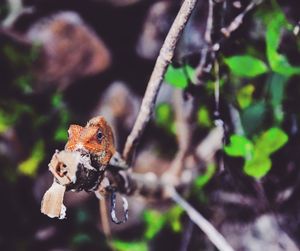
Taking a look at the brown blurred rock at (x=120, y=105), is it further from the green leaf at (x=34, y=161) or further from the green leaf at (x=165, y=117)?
the green leaf at (x=34, y=161)

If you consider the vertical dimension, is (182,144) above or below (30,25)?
below

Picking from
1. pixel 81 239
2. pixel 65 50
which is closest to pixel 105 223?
pixel 81 239

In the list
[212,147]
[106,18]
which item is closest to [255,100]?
[212,147]

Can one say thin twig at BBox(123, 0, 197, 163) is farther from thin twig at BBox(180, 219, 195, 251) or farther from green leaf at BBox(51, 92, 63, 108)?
green leaf at BBox(51, 92, 63, 108)

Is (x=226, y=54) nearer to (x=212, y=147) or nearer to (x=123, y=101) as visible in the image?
(x=212, y=147)

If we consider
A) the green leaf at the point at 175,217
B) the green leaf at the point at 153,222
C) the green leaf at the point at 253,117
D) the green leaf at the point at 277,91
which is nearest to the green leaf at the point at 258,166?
the green leaf at the point at 253,117

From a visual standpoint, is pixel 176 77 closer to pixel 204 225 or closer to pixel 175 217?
pixel 204 225
